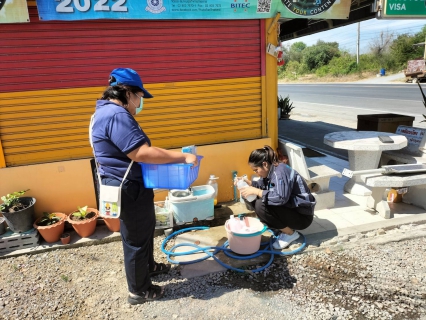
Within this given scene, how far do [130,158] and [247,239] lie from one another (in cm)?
175

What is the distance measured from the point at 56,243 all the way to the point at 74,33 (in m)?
2.76

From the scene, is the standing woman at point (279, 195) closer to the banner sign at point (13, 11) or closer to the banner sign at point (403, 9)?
the banner sign at point (13, 11)

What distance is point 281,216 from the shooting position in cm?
366

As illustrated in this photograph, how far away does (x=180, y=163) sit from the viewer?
9.04 feet

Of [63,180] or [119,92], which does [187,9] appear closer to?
[119,92]

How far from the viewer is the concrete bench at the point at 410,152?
204 inches

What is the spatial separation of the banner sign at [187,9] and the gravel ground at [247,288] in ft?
9.92

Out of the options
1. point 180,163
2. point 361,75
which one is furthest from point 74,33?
point 361,75

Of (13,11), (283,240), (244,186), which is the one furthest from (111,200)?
(13,11)

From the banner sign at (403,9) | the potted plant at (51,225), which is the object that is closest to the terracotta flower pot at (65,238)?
the potted plant at (51,225)

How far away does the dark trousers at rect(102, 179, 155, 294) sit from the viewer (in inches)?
109

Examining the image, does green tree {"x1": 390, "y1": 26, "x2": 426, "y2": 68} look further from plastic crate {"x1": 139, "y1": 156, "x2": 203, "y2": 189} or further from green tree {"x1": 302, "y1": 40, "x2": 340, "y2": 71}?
plastic crate {"x1": 139, "y1": 156, "x2": 203, "y2": 189}

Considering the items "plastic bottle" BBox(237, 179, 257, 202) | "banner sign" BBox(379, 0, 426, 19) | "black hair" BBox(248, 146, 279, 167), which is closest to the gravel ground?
"plastic bottle" BBox(237, 179, 257, 202)

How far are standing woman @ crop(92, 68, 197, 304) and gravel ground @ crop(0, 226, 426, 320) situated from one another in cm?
34
